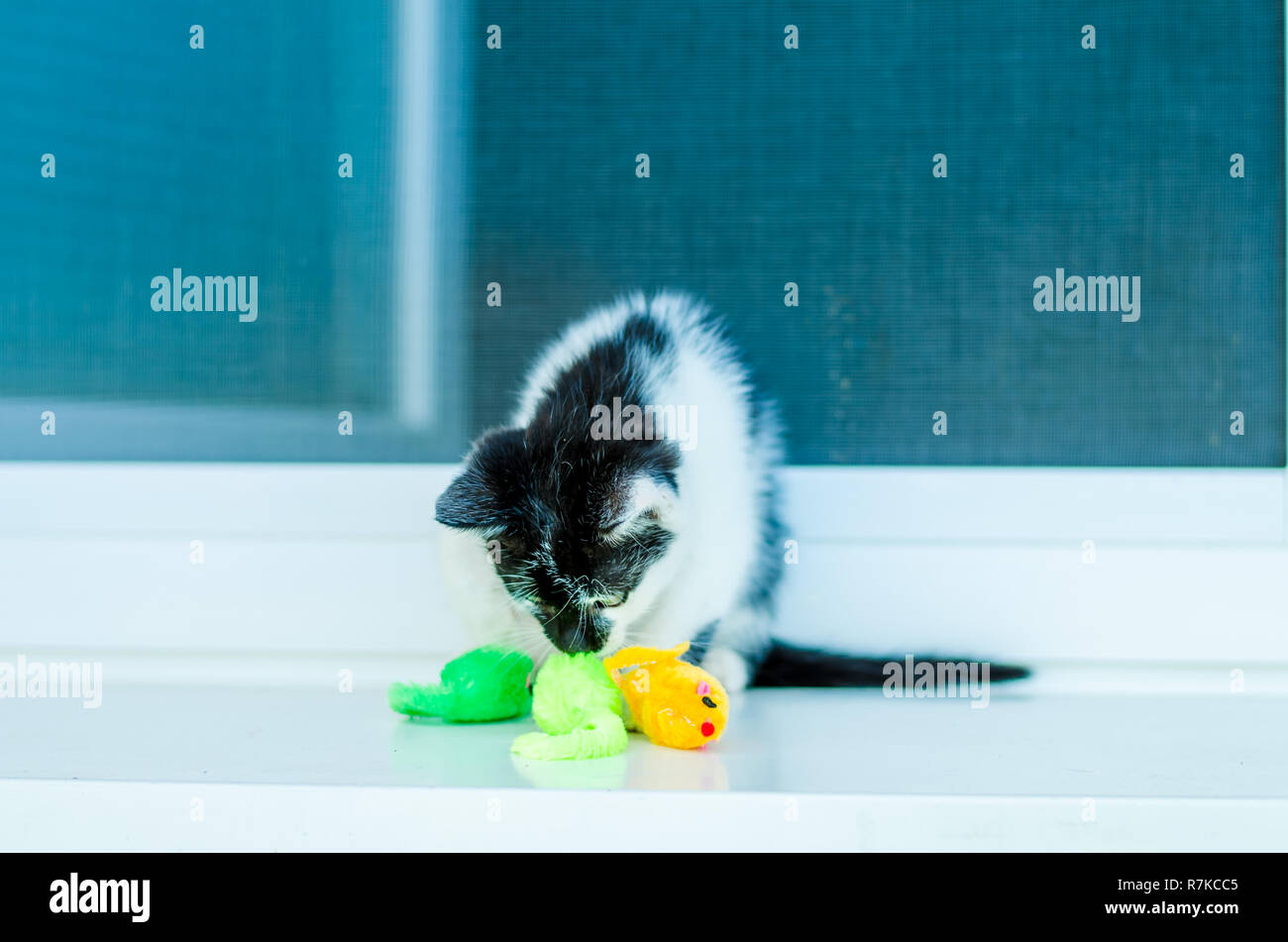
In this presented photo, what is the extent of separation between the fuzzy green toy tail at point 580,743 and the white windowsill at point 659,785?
0.05 ft

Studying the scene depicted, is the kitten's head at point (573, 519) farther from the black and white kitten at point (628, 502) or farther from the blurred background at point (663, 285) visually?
the blurred background at point (663, 285)

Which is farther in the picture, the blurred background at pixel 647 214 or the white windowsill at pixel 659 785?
the blurred background at pixel 647 214

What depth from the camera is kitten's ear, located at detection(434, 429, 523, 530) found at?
0.90 m

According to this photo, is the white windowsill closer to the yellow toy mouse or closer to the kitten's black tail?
the yellow toy mouse

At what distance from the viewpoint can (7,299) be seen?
1.21 metres

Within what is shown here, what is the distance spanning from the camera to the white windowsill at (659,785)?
67 centimetres

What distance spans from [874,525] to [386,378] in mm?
658

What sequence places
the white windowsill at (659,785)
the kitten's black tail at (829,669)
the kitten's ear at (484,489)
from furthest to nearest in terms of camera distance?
the kitten's black tail at (829,669) < the kitten's ear at (484,489) < the white windowsill at (659,785)

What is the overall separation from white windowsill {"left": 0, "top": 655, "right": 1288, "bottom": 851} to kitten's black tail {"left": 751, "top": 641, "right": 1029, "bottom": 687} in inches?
5.8

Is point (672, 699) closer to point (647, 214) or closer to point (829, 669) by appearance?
point (829, 669)

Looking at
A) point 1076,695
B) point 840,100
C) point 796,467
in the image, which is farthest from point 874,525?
point 840,100

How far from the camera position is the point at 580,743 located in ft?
2.59

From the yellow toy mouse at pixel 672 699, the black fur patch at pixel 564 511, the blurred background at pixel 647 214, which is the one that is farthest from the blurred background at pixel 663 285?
the yellow toy mouse at pixel 672 699
